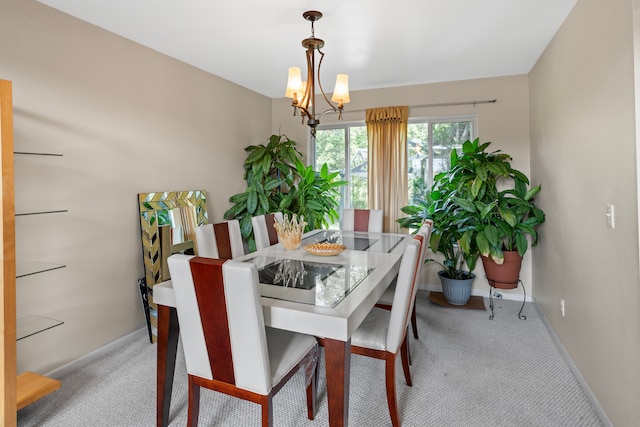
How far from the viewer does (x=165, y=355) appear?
1.76 meters

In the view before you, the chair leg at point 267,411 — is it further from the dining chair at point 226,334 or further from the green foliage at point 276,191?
the green foliage at point 276,191

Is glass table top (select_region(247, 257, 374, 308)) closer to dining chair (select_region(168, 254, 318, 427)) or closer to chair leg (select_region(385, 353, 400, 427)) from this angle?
dining chair (select_region(168, 254, 318, 427))

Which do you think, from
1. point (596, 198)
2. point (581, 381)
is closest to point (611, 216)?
point (596, 198)

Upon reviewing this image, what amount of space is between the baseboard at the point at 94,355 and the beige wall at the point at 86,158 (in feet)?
0.15

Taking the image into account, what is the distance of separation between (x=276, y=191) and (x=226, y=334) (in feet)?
9.78

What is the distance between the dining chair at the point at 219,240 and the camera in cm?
240

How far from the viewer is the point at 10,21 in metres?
2.09

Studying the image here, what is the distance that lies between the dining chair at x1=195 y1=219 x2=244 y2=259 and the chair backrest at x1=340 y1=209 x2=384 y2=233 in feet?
4.52

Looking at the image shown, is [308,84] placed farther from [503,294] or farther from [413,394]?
[503,294]

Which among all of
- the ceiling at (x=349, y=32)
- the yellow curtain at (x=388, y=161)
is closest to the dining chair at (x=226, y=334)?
the ceiling at (x=349, y=32)

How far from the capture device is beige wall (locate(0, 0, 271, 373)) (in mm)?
2176

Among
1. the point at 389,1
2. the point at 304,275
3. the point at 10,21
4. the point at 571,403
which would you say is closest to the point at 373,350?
the point at 304,275

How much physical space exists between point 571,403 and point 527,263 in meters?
2.07

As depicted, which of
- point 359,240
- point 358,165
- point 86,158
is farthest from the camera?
point 358,165
